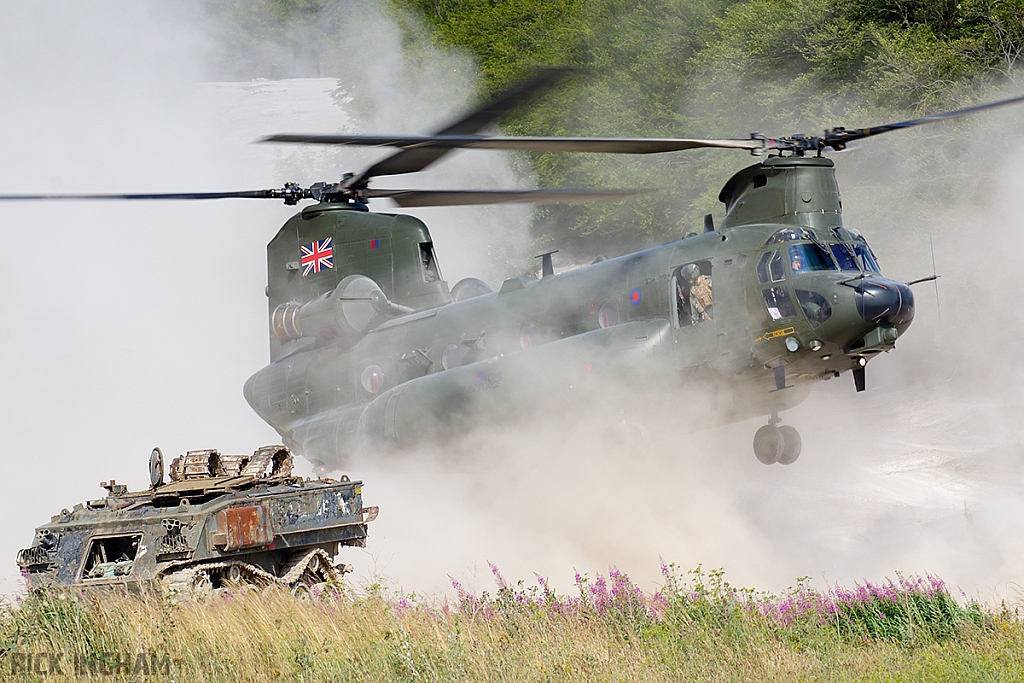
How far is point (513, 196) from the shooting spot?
12.0m

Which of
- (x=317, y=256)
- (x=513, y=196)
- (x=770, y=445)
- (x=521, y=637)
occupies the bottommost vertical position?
(x=521, y=637)

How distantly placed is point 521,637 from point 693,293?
14.7 ft

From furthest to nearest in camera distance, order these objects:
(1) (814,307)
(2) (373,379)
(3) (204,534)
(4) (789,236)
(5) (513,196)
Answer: (2) (373,379), (5) (513,196), (4) (789,236), (1) (814,307), (3) (204,534)

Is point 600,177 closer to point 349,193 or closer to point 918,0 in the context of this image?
Answer: point 918,0

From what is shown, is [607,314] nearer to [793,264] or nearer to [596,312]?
[596,312]

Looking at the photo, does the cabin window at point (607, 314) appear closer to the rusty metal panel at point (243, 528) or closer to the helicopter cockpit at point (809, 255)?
the helicopter cockpit at point (809, 255)

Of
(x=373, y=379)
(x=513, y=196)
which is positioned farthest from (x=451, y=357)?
(x=513, y=196)

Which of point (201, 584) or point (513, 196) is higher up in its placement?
point (513, 196)

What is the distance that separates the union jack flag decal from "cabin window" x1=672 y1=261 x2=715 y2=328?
558cm

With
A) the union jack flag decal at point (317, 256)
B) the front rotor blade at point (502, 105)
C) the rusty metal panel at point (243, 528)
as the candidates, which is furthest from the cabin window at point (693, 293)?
the union jack flag decal at point (317, 256)

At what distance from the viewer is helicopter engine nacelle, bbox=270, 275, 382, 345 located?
14406 millimetres

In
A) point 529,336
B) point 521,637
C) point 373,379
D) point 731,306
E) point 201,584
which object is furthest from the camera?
point 373,379

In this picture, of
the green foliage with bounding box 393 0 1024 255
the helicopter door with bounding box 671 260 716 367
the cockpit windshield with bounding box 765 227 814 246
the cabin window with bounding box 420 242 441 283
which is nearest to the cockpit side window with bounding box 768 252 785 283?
the cockpit windshield with bounding box 765 227 814 246

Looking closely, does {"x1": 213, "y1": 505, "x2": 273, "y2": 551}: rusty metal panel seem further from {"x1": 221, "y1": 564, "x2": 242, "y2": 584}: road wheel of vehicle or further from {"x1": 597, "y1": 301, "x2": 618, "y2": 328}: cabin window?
{"x1": 597, "y1": 301, "x2": 618, "y2": 328}: cabin window
